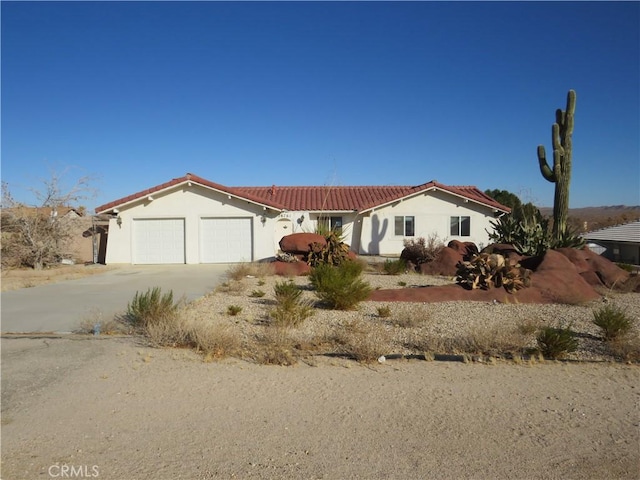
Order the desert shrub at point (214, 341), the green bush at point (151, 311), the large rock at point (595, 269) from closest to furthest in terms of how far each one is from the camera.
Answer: the desert shrub at point (214, 341) < the green bush at point (151, 311) < the large rock at point (595, 269)

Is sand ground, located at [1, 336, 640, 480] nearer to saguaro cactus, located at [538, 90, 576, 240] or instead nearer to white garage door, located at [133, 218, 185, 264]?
saguaro cactus, located at [538, 90, 576, 240]

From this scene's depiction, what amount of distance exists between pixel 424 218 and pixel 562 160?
37.6 ft

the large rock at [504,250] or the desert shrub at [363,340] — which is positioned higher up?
the large rock at [504,250]

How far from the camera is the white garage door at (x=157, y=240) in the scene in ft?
82.3

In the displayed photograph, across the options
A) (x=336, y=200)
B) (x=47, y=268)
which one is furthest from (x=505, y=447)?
(x=336, y=200)

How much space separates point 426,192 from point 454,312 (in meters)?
19.1

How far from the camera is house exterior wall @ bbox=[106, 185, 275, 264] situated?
2500 cm

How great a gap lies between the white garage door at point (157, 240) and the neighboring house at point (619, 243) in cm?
2210

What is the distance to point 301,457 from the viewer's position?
14.8 feet

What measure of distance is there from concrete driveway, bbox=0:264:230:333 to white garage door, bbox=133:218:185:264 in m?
2.85

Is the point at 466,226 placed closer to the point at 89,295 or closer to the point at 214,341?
the point at 89,295

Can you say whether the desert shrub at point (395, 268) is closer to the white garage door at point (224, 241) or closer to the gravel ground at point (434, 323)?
the gravel ground at point (434, 323)

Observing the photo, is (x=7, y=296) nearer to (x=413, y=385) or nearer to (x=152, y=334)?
(x=152, y=334)

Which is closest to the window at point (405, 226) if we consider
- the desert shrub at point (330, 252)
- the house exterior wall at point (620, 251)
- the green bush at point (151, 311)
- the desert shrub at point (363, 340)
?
the house exterior wall at point (620, 251)
